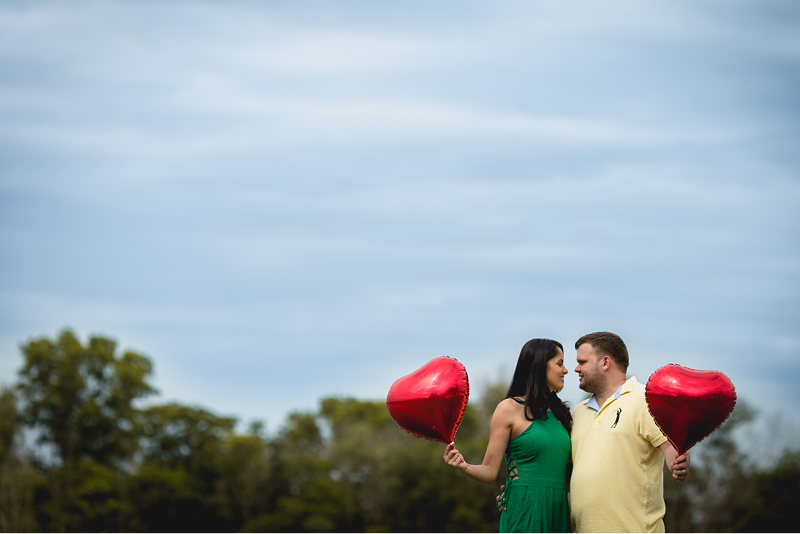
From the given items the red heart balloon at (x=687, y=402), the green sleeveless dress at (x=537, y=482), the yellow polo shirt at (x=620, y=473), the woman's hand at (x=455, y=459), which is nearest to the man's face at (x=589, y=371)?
the yellow polo shirt at (x=620, y=473)

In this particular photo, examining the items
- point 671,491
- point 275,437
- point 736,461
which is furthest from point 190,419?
point 736,461

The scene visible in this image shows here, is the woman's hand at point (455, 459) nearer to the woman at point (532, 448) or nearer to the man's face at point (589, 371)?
the woman at point (532, 448)

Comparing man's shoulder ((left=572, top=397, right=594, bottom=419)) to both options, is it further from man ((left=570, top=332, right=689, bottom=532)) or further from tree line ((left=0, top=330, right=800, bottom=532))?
tree line ((left=0, top=330, right=800, bottom=532))

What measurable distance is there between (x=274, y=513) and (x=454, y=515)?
24.2ft

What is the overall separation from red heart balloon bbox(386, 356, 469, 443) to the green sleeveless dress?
1.29ft

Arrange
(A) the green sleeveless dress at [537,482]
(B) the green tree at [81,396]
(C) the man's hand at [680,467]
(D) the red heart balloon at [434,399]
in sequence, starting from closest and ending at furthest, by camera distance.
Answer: (C) the man's hand at [680,467] → (A) the green sleeveless dress at [537,482] → (D) the red heart balloon at [434,399] → (B) the green tree at [81,396]

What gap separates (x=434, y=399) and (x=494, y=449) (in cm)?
46

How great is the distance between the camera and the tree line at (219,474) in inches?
1302

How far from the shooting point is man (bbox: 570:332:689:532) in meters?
5.18

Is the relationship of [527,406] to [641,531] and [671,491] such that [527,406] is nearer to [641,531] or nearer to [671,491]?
[641,531]

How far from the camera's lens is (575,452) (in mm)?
5441

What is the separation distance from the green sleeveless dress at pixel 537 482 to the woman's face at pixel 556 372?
0.75ft

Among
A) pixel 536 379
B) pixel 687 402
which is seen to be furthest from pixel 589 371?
pixel 687 402

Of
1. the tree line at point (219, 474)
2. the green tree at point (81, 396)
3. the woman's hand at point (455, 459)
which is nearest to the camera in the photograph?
the woman's hand at point (455, 459)
